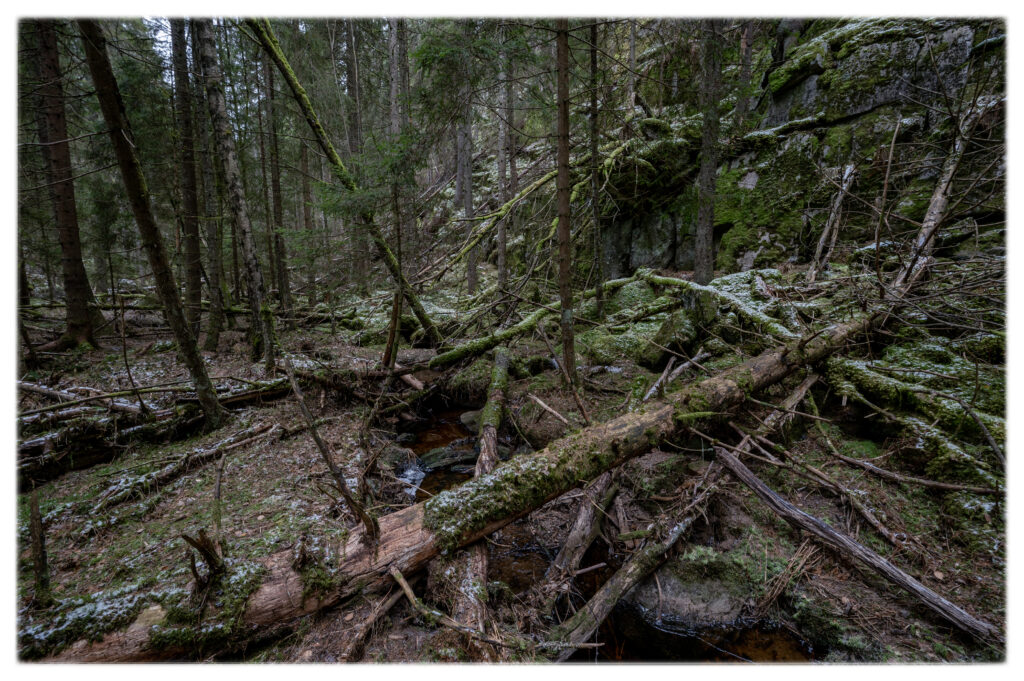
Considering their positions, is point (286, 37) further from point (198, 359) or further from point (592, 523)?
point (592, 523)

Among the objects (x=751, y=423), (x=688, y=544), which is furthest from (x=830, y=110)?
(x=688, y=544)

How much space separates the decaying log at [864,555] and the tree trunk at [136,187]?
6527 millimetres

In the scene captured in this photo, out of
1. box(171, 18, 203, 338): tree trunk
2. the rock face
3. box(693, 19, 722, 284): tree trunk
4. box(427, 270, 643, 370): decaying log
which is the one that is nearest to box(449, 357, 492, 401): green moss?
box(427, 270, 643, 370): decaying log

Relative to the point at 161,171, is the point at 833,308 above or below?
below

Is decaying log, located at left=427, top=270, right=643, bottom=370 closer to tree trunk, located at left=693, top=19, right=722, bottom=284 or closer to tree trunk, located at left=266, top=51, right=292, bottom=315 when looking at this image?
tree trunk, located at left=693, top=19, right=722, bottom=284

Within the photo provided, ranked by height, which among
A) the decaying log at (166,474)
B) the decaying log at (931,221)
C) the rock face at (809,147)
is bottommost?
the decaying log at (166,474)

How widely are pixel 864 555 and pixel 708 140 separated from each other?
750 centimetres

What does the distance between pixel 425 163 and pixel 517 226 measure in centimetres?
389

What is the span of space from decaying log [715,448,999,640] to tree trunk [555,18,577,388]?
219cm

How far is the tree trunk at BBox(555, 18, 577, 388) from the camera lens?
15.8 ft

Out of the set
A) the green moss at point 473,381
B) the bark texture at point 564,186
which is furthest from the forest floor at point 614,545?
the green moss at point 473,381

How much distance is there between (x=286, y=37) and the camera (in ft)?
47.4

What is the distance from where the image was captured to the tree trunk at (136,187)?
141 inches

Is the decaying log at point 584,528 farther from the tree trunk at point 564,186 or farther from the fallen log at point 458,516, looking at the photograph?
the tree trunk at point 564,186
